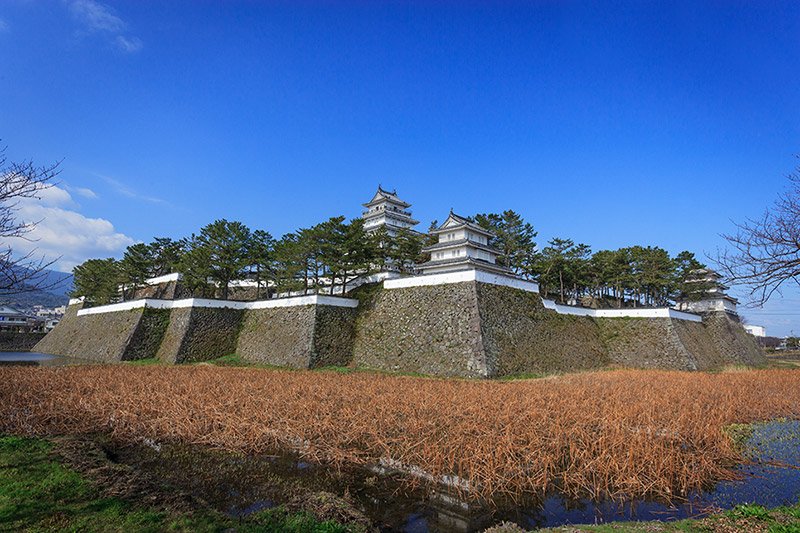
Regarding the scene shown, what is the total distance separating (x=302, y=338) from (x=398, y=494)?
18.8m

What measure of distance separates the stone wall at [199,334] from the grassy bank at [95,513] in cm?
2114

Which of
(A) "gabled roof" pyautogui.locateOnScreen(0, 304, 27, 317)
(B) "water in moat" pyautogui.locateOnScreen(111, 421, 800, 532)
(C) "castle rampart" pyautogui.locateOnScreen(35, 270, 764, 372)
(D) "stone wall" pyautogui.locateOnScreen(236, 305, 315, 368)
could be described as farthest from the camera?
(A) "gabled roof" pyautogui.locateOnScreen(0, 304, 27, 317)

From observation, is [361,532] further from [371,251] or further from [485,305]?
[371,251]

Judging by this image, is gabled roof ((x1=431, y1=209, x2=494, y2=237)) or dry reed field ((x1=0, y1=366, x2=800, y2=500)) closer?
dry reed field ((x1=0, y1=366, x2=800, y2=500))

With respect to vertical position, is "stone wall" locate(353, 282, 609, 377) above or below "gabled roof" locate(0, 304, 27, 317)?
below

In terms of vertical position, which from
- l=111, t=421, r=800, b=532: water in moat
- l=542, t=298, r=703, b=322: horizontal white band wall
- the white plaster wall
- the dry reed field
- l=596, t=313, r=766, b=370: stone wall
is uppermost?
the white plaster wall

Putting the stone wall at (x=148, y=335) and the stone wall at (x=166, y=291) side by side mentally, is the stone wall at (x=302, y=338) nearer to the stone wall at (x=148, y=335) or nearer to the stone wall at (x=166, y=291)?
the stone wall at (x=148, y=335)

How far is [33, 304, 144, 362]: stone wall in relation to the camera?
27.2 meters

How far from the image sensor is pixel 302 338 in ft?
78.6

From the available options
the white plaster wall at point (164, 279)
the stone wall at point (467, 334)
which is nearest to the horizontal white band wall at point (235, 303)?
the stone wall at point (467, 334)

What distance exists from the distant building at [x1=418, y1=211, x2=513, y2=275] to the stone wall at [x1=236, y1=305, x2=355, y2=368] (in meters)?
7.13

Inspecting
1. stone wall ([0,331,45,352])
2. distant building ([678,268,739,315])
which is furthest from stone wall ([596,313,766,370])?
stone wall ([0,331,45,352])

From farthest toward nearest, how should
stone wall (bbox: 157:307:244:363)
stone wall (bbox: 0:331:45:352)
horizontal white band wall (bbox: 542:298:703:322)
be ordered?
stone wall (bbox: 0:331:45:352)
horizontal white band wall (bbox: 542:298:703:322)
stone wall (bbox: 157:307:244:363)

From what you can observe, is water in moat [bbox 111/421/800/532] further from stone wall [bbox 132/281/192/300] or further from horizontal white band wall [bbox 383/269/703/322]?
stone wall [bbox 132/281/192/300]
